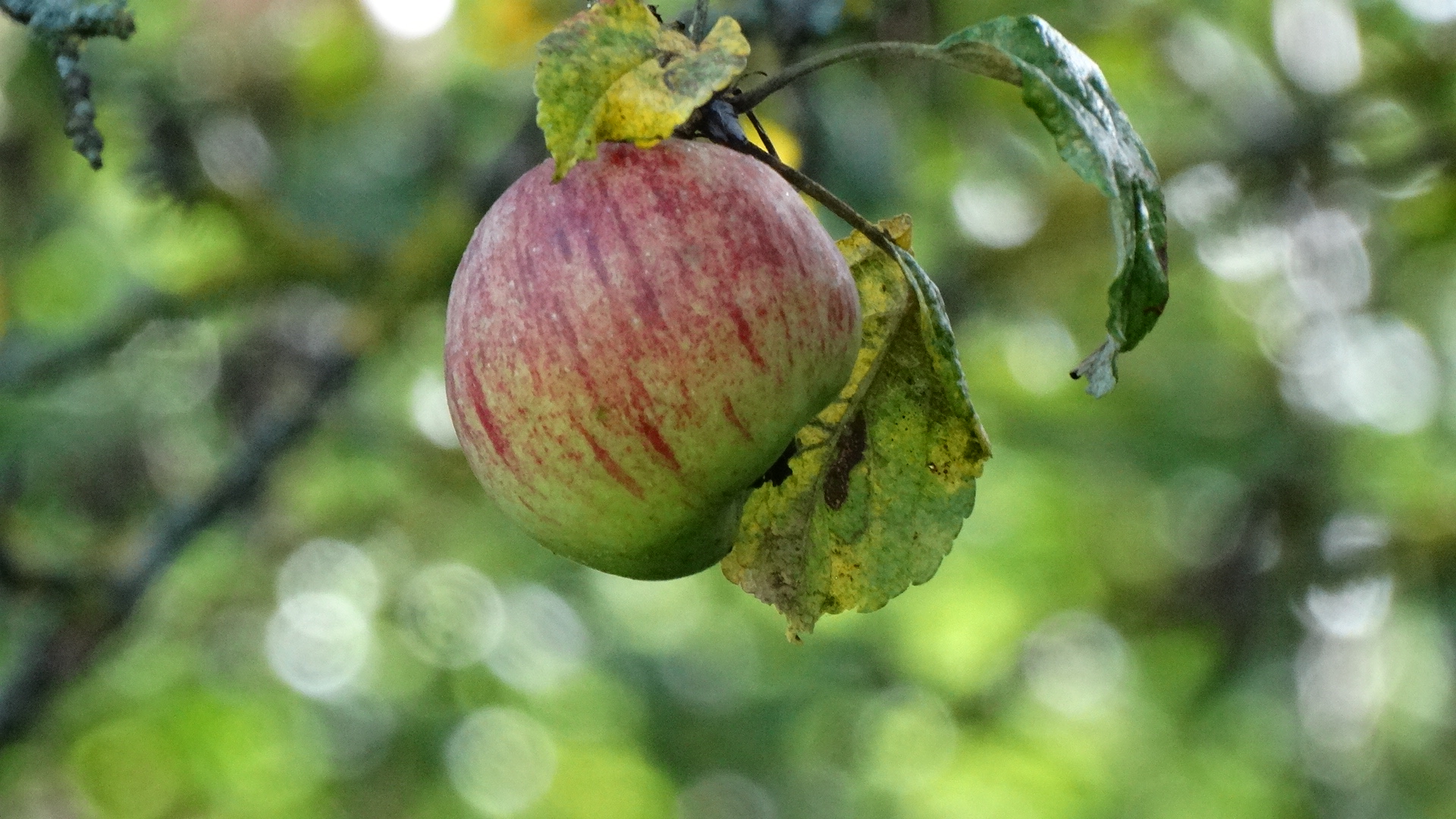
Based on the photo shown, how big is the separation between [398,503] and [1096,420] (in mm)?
2318

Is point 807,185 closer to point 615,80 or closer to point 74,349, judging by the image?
point 615,80

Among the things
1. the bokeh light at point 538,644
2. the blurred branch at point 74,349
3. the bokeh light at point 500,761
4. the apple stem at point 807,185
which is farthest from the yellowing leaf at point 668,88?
the bokeh light at point 538,644

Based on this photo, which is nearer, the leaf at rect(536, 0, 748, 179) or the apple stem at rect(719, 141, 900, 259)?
the leaf at rect(536, 0, 748, 179)

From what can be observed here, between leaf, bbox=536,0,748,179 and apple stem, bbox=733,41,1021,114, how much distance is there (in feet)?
0.23

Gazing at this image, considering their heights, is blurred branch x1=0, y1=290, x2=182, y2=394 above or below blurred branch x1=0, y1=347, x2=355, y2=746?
above

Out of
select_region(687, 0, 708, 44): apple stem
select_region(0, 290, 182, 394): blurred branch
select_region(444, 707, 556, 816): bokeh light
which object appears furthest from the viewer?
select_region(444, 707, 556, 816): bokeh light

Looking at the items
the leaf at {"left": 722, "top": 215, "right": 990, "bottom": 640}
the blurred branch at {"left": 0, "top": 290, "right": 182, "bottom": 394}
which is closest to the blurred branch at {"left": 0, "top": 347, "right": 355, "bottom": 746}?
the blurred branch at {"left": 0, "top": 290, "right": 182, "bottom": 394}

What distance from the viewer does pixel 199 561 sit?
432cm

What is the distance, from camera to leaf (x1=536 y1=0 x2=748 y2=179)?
0.73 m

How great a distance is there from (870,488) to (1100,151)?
1.22 ft

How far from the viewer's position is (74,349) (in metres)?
2.31

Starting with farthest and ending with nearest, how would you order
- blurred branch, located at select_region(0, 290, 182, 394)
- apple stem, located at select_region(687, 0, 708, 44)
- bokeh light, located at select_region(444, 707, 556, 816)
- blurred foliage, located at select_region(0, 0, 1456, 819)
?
bokeh light, located at select_region(444, 707, 556, 816) < blurred foliage, located at select_region(0, 0, 1456, 819) < blurred branch, located at select_region(0, 290, 182, 394) < apple stem, located at select_region(687, 0, 708, 44)

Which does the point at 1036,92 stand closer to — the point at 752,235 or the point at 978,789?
the point at 752,235

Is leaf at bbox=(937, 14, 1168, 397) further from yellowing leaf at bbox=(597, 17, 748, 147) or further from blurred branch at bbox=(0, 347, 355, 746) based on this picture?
blurred branch at bbox=(0, 347, 355, 746)
